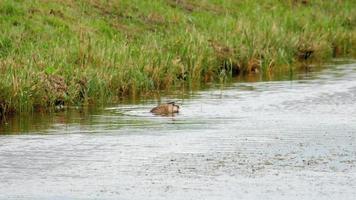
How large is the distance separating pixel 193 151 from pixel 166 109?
11.2ft

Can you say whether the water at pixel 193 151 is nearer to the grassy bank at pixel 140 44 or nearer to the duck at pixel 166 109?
the duck at pixel 166 109

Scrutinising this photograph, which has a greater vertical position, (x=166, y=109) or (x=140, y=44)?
(x=140, y=44)

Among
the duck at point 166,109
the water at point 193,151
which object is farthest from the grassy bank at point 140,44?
the duck at point 166,109

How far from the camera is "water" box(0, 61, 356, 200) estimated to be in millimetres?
12422

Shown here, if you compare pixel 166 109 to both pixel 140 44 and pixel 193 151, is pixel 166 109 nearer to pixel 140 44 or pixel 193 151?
pixel 193 151

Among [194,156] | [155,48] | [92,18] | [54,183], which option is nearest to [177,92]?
[155,48]

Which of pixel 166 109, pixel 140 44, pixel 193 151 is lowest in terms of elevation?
pixel 193 151

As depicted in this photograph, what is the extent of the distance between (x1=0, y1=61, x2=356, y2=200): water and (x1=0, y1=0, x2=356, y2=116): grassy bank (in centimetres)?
67

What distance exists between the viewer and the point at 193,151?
14805mm

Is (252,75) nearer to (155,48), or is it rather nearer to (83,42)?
(155,48)

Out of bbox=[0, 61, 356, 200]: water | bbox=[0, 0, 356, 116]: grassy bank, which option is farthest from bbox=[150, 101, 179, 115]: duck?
bbox=[0, 0, 356, 116]: grassy bank

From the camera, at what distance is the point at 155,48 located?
2262 cm

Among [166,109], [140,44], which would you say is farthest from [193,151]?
[140,44]

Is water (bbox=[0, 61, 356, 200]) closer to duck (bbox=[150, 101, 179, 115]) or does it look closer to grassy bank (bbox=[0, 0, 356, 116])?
duck (bbox=[150, 101, 179, 115])
